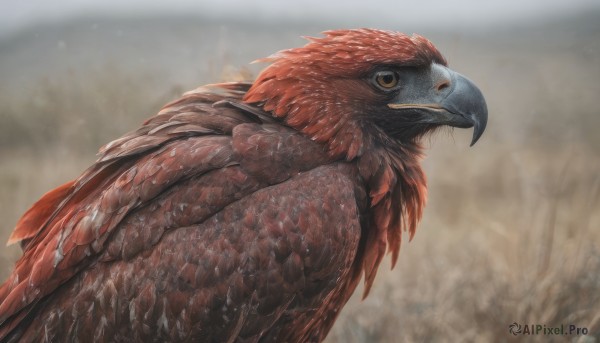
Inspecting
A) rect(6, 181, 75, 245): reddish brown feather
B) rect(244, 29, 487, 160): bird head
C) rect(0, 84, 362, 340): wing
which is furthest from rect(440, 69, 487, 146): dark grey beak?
rect(6, 181, 75, 245): reddish brown feather

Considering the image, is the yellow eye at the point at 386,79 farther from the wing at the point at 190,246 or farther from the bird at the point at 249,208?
the wing at the point at 190,246

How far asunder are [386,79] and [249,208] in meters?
1.09

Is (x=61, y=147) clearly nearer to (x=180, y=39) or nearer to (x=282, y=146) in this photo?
(x=180, y=39)

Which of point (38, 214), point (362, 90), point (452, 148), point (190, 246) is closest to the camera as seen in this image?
point (190, 246)

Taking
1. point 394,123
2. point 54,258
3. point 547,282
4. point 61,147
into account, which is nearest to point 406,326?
point 547,282

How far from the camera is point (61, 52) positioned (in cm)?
859

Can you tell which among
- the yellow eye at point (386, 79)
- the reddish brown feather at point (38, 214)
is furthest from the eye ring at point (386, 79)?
the reddish brown feather at point (38, 214)

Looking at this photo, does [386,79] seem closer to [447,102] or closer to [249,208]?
[447,102]

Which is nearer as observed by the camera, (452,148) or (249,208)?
(249,208)

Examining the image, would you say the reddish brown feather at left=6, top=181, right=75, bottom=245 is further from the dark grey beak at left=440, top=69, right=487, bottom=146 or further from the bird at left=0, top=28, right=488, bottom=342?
the dark grey beak at left=440, top=69, right=487, bottom=146

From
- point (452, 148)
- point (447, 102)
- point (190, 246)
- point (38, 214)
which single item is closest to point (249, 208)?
point (190, 246)

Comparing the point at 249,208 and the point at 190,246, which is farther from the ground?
the point at 249,208

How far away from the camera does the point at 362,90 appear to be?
375 cm

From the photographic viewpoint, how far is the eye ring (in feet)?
12.3
